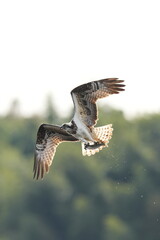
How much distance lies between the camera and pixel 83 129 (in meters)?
23.2

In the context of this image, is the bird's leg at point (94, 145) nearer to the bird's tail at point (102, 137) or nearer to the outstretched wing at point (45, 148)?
the bird's tail at point (102, 137)

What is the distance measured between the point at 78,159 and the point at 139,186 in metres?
9.38

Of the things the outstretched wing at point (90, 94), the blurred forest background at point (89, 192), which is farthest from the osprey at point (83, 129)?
the blurred forest background at point (89, 192)

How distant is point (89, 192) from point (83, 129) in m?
31.9

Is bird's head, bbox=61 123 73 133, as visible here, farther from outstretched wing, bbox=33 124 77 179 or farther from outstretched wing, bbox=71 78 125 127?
outstretched wing, bbox=33 124 77 179

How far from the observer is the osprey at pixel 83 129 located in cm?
2264

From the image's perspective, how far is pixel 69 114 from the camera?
59.5 meters

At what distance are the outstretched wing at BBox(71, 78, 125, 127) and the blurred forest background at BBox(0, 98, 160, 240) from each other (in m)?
21.3

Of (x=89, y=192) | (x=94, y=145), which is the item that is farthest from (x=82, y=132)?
(x=89, y=192)

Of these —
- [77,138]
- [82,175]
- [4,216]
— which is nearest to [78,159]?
[82,175]

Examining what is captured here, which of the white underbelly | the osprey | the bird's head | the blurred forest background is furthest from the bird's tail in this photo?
the blurred forest background

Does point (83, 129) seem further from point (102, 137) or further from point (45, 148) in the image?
point (45, 148)

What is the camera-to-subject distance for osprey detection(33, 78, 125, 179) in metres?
22.6

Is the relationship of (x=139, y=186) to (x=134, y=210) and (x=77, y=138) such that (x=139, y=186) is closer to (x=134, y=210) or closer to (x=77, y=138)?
(x=134, y=210)
